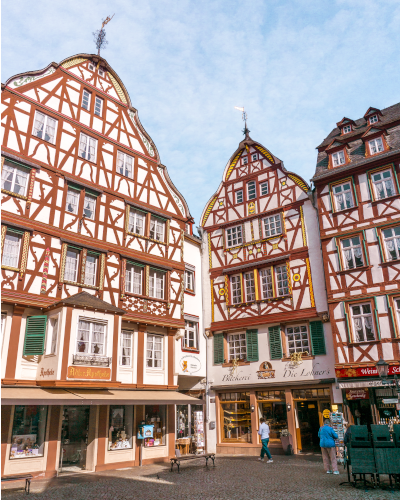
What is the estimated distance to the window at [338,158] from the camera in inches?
808

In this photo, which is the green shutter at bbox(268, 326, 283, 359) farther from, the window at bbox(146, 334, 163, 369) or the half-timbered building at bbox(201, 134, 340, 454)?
the window at bbox(146, 334, 163, 369)

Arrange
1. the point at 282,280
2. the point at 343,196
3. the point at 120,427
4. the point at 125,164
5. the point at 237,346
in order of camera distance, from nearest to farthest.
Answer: the point at 120,427, the point at 125,164, the point at 343,196, the point at 282,280, the point at 237,346

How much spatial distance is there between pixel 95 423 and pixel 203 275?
1030 cm

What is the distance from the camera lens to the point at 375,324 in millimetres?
17453

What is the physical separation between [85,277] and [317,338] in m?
10.2

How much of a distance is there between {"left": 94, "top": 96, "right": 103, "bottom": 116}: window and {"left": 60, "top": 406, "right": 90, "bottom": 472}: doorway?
1198 cm

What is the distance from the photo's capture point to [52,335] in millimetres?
14484

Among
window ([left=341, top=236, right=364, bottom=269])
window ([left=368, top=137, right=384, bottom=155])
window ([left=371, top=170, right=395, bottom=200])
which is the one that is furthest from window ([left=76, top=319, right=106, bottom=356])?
window ([left=368, top=137, right=384, bottom=155])

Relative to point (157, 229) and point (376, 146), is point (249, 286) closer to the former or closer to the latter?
point (157, 229)

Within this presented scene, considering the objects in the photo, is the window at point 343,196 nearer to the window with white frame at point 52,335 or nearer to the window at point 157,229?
the window at point 157,229

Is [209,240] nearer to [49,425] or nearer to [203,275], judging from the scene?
[203,275]

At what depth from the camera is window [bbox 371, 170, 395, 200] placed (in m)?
18.7

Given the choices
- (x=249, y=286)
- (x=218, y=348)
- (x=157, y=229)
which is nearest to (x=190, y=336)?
(x=218, y=348)

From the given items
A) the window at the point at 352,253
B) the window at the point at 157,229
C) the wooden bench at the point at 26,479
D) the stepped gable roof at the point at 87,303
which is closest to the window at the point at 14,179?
the stepped gable roof at the point at 87,303
